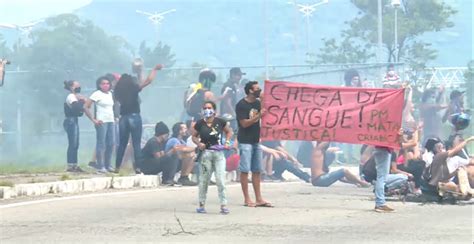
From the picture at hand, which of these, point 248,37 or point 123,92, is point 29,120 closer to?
point 123,92

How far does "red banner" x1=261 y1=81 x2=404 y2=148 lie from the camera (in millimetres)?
17000

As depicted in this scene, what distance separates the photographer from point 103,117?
22797mm

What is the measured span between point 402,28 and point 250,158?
36.6 metres

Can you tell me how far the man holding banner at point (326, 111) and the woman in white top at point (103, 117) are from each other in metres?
5.97

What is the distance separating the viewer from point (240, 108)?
16.2 m

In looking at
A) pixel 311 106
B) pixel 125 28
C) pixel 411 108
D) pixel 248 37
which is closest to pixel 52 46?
pixel 411 108

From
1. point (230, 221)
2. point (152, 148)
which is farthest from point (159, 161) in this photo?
point (230, 221)

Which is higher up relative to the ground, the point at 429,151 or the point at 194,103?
the point at 194,103

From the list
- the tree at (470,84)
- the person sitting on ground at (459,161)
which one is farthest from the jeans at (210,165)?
the tree at (470,84)

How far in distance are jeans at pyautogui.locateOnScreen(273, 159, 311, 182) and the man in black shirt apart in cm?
726

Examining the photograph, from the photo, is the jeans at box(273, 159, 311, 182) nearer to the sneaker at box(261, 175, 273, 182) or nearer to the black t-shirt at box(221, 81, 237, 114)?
the sneaker at box(261, 175, 273, 182)

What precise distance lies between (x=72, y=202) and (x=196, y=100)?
831 cm

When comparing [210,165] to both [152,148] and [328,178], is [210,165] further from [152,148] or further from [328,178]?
[328,178]

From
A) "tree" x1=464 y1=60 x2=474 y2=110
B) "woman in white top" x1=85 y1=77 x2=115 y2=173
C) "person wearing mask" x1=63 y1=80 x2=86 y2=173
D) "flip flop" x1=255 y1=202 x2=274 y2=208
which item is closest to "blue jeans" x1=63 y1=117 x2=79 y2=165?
"person wearing mask" x1=63 y1=80 x2=86 y2=173
